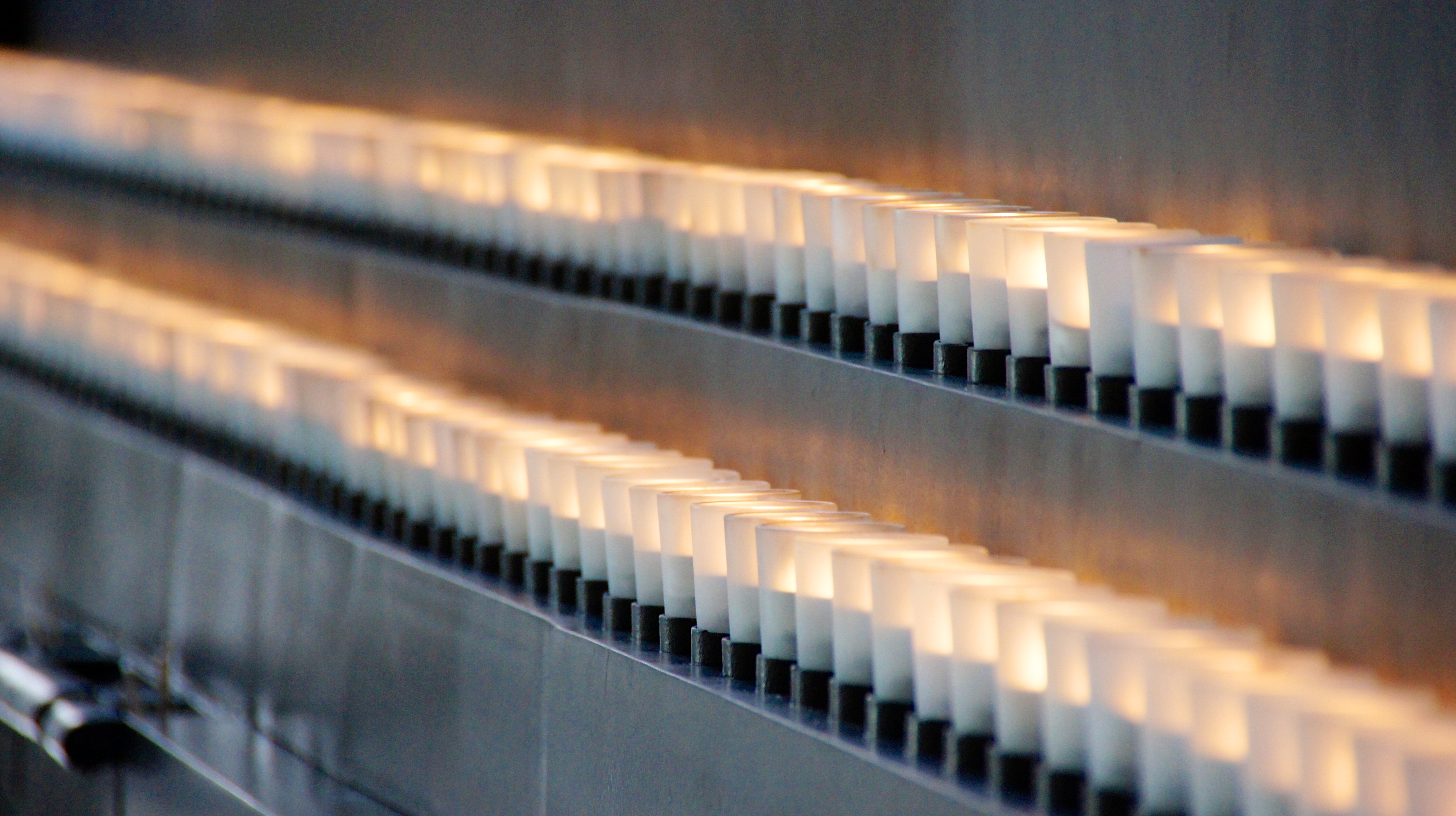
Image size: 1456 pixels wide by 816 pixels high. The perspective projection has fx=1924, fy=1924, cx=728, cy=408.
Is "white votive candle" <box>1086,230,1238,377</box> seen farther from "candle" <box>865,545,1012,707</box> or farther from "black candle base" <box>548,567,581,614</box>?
"black candle base" <box>548,567,581,614</box>

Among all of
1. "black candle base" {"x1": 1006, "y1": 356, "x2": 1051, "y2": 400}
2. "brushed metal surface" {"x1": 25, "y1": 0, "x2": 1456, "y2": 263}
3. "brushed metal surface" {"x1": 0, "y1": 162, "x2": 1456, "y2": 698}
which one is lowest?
"brushed metal surface" {"x1": 0, "y1": 162, "x2": 1456, "y2": 698}

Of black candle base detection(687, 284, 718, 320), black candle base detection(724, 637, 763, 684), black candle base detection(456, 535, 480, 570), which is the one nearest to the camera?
black candle base detection(724, 637, 763, 684)

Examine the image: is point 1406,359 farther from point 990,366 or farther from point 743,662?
point 743,662

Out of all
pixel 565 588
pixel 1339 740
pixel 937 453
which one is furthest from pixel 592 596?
pixel 1339 740

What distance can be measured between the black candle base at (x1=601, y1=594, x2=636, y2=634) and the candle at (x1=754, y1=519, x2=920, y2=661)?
0.29m

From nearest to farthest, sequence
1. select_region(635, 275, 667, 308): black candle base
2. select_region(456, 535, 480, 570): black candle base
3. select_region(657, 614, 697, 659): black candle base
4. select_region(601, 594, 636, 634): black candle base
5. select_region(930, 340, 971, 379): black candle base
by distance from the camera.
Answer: select_region(930, 340, 971, 379): black candle base → select_region(657, 614, 697, 659): black candle base → select_region(601, 594, 636, 634): black candle base → select_region(635, 275, 667, 308): black candle base → select_region(456, 535, 480, 570): black candle base

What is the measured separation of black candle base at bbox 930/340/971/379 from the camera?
1969mm

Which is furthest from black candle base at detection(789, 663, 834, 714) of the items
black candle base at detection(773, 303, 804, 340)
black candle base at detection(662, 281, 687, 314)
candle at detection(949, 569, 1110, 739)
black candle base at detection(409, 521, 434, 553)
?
black candle base at detection(409, 521, 434, 553)

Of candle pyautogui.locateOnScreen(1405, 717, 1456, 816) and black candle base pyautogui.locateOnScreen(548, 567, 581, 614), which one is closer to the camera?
candle pyautogui.locateOnScreen(1405, 717, 1456, 816)

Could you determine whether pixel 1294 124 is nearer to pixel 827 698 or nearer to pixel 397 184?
pixel 827 698

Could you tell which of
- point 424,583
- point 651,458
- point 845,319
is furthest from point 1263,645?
point 424,583

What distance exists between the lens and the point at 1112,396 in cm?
175

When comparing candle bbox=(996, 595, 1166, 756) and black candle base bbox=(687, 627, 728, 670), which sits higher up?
candle bbox=(996, 595, 1166, 756)

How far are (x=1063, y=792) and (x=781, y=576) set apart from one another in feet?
1.47
